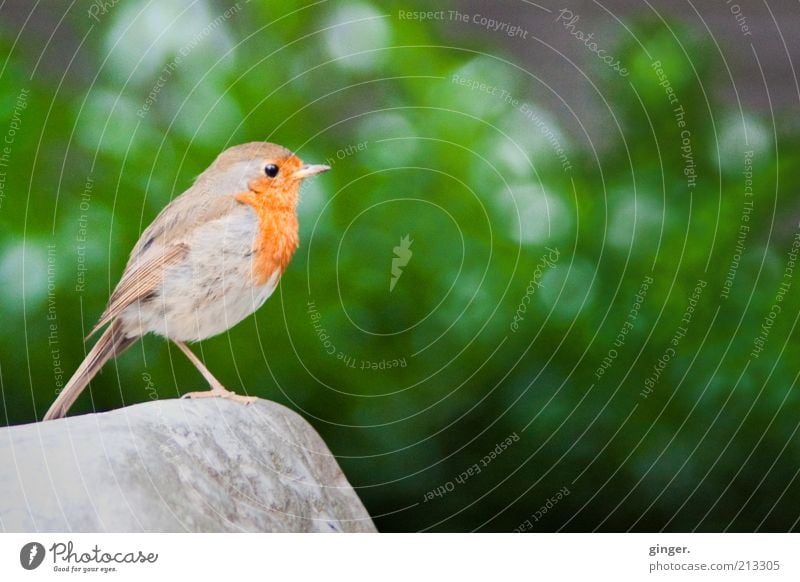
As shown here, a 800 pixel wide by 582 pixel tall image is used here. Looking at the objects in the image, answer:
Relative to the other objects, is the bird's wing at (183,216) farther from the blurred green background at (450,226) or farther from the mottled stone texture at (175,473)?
the mottled stone texture at (175,473)

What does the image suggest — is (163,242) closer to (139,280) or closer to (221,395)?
(139,280)

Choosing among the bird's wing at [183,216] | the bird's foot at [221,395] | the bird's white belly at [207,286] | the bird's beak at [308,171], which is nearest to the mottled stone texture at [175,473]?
the bird's foot at [221,395]

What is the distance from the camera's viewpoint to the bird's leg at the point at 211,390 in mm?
1428

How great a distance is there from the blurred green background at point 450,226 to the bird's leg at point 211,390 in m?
0.02

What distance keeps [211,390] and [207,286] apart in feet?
0.57

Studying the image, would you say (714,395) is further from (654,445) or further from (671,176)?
(671,176)

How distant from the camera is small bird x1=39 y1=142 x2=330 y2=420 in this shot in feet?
4.51

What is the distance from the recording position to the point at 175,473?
132 cm

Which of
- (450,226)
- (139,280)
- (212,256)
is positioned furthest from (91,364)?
(450,226)

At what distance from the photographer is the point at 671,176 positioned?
4.78 ft

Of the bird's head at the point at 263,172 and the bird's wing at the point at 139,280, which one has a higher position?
the bird's head at the point at 263,172

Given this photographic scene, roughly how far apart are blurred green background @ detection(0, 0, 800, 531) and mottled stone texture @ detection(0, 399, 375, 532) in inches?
2.3

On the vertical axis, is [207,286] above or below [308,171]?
below
